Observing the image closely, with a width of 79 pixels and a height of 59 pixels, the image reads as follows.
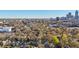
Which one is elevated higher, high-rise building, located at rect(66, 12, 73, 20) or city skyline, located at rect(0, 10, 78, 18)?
city skyline, located at rect(0, 10, 78, 18)

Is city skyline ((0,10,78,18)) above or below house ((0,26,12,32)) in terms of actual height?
above

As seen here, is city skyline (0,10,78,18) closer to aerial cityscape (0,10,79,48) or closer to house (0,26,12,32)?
aerial cityscape (0,10,79,48)

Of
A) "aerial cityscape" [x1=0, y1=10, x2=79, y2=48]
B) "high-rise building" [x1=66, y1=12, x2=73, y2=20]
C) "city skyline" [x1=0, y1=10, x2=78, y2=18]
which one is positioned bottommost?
"aerial cityscape" [x1=0, y1=10, x2=79, y2=48]

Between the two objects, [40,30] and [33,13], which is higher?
[33,13]

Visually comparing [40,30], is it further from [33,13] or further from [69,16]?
[69,16]

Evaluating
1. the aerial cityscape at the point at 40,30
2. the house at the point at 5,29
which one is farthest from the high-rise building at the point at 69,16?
the house at the point at 5,29

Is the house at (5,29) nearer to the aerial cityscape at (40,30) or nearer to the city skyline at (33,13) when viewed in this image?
the aerial cityscape at (40,30)

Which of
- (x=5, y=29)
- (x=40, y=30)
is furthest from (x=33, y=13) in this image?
(x=5, y=29)

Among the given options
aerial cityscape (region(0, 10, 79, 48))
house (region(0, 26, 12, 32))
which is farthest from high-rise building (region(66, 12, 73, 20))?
house (region(0, 26, 12, 32))

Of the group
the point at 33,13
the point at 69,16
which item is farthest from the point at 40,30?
the point at 69,16

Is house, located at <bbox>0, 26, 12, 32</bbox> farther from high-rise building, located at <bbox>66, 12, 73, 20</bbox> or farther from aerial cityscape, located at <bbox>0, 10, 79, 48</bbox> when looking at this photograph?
high-rise building, located at <bbox>66, 12, 73, 20</bbox>
